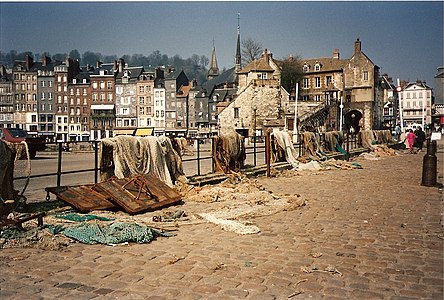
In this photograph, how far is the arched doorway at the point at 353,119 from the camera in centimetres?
6919

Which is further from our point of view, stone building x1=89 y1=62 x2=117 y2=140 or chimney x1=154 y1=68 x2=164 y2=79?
stone building x1=89 y1=62 x2=117 y2=140

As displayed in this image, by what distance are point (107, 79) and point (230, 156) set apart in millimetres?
84972

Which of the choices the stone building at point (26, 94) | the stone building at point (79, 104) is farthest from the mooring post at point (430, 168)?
the stone building at point (26, 94)

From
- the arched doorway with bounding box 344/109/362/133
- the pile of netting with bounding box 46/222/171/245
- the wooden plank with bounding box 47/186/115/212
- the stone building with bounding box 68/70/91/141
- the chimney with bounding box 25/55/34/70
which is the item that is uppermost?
the chimney with bounding box 25/55/34/70

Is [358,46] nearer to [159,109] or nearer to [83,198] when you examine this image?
[159,109]

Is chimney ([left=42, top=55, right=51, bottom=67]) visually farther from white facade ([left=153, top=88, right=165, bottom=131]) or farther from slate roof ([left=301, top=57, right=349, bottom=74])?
slate roof ([left=301, top=57, right=349, bottom=74])

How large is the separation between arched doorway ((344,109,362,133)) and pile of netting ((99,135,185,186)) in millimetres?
60523

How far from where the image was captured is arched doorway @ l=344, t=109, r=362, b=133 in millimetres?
69194

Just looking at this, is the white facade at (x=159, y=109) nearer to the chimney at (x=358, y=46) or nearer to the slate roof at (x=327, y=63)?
the slate roof at (x=327, y=63)

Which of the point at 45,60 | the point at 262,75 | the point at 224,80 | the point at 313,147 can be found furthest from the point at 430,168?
the point at 45,60

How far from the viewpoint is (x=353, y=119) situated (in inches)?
2805

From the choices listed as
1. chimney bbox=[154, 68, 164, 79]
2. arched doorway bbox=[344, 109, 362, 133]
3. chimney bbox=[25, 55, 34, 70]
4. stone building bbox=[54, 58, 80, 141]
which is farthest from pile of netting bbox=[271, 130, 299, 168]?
chimney bbox=[25, 55, 34, 70]

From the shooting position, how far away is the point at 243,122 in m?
61.2

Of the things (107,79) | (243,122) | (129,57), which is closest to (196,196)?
(243,122)
